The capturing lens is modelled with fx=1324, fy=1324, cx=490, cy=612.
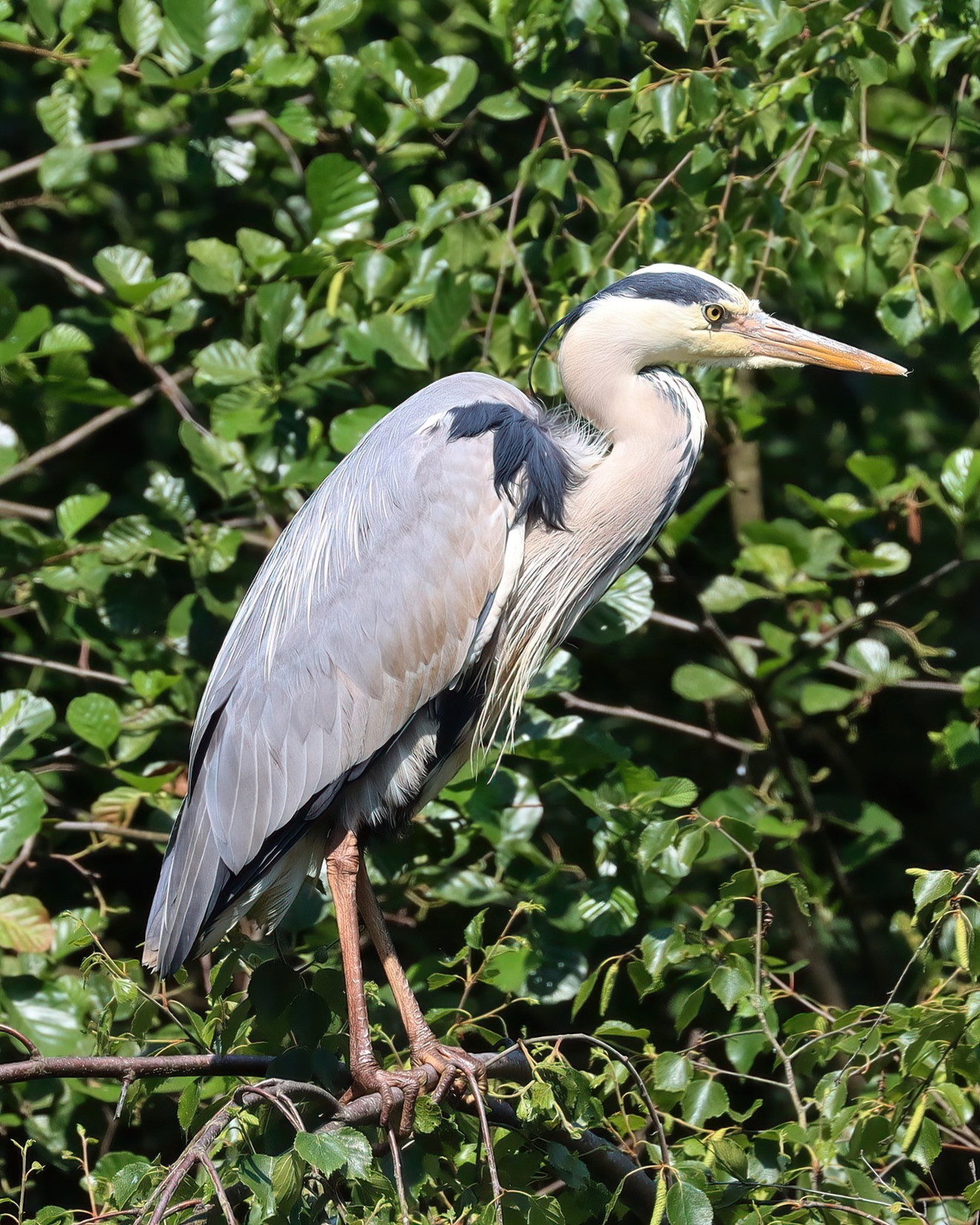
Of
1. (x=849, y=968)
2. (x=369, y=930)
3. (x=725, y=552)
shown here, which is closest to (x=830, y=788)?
(x=849, y=968)

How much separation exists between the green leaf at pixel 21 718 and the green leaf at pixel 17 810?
0.17 m

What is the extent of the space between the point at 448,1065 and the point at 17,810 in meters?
1.07

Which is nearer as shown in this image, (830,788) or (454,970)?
(454,970)

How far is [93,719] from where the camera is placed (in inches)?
123

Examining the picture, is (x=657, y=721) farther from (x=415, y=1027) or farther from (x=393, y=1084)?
(x=393, y=1084)

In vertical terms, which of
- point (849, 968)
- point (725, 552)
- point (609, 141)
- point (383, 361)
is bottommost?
point (849, 968)

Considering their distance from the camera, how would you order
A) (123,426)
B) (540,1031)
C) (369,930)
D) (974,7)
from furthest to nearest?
(123,426), (540,1031), (369,930), (974,7)

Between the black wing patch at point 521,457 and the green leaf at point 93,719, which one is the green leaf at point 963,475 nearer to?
the black wing patch at point 521,457

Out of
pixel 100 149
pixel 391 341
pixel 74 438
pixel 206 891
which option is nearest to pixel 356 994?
pixel 206 891

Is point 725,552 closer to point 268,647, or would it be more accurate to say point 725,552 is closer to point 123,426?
point 268,647

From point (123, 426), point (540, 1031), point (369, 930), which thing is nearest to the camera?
point (369, 930)

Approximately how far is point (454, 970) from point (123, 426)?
6.93 ft

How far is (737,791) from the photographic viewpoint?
338 centimetres

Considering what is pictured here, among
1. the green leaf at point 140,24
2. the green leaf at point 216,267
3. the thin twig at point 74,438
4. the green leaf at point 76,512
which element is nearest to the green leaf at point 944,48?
the green leaf at point 216,267
